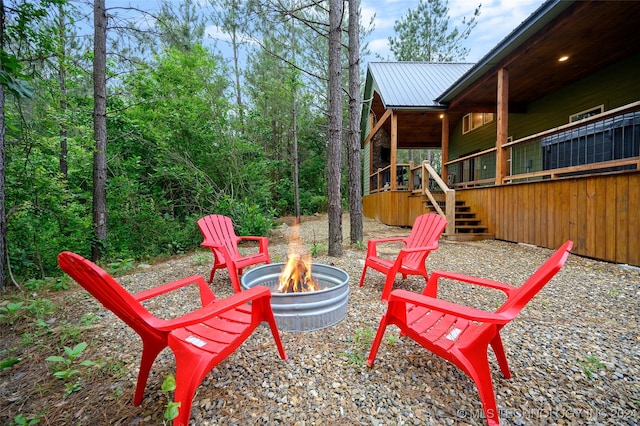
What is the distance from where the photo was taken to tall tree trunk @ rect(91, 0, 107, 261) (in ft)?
15.3

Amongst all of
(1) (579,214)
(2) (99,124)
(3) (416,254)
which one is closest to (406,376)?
(3) (416,254)

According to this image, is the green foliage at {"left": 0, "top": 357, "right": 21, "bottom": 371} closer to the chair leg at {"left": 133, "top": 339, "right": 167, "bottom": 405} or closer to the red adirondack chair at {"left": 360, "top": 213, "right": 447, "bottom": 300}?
the chair leg at {"left": 133, "top": 339, "right": 167, "bottom": 405}

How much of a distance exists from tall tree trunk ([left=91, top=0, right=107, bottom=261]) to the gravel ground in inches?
112

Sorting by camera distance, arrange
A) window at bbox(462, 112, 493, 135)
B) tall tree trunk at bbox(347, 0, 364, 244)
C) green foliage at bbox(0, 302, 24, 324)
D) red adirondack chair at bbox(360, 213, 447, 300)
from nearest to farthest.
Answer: green foliage at bbox(0, 302, 24, 324) < red adirondack chair at bbox(360, 213, 447, 300) < tall tree trunk at bbox(347, 0, 364, 244) < window at bbox(462, 112, 493, 135)

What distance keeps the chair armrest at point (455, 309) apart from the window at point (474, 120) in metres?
10.1

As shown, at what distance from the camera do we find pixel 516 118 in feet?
29.1

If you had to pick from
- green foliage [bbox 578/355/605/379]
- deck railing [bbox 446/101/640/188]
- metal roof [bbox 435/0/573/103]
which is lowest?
green foliage [bbox 578/355/605/379]

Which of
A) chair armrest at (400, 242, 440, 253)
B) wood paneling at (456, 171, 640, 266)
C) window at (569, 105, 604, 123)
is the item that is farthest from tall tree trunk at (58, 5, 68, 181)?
window at (569, 105, 604, 123)

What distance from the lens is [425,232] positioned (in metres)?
3.21

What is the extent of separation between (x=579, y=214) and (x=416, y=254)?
2.83 m

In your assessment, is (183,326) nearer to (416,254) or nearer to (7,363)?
(7,363)

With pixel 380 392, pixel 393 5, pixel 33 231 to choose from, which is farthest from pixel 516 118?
pixel 33 231

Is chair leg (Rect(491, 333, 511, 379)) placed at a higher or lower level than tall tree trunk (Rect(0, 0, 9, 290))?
lower

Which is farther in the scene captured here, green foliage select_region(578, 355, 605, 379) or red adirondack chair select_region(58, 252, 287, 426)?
green foliage select_region(578, 355, 605, 379)
